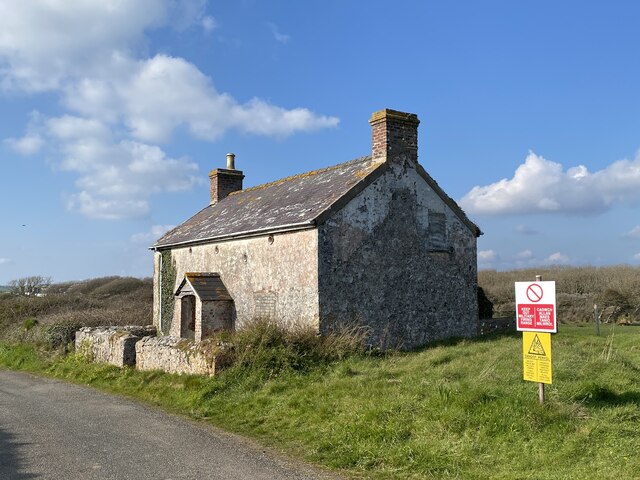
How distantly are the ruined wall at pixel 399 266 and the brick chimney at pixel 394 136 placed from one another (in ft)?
1.10

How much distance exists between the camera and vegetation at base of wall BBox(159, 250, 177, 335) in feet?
72.5

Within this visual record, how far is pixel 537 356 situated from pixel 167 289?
54.8ft

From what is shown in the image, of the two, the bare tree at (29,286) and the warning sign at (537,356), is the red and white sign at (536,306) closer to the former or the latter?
the warning sign at (537,356)

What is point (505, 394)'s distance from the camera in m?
8.88

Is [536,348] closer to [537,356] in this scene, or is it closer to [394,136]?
[537,356]

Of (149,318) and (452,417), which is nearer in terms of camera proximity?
(452,417)

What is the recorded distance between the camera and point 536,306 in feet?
29.0

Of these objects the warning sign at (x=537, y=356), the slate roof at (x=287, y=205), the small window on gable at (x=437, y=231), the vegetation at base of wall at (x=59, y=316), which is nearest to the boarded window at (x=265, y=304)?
the slate roof at (x=287, y=205)

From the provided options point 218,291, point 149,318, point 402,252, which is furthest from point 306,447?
point 149,318

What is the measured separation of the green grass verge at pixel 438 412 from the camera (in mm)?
7008

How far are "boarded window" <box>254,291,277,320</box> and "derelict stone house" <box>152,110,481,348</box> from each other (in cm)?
3

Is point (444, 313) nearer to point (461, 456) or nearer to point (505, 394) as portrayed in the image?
point (505, 394)

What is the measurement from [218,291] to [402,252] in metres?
6.02

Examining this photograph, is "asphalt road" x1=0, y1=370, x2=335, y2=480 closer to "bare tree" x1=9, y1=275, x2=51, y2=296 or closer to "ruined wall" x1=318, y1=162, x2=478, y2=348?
"ruined wall" x1=318, y1=162, x2=478, y2=348
